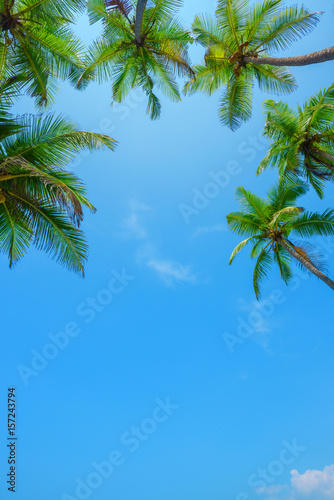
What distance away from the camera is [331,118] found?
13461 millimetres

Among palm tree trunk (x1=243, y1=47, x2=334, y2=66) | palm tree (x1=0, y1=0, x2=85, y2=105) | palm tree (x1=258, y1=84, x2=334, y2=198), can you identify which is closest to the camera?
palm tree trunk (x1=243, y1=47, x2=334, y2=66)

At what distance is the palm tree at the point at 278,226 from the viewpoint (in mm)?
14789

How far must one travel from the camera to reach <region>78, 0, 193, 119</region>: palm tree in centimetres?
1140

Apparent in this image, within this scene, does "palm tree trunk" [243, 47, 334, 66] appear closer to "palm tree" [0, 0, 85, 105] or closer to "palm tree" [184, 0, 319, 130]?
"palm tree" [184, 0, 319, 130]

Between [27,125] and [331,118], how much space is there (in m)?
11.5

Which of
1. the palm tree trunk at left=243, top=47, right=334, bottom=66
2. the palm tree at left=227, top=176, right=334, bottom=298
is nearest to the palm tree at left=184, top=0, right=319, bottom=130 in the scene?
the palm tree trunk at left=243, top=47, right=334, bottom=66

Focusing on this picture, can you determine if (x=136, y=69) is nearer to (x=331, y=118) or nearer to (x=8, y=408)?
(x=331, y=118)

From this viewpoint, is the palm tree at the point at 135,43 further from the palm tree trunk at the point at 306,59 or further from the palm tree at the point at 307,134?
the palm tree at the point at 307,134

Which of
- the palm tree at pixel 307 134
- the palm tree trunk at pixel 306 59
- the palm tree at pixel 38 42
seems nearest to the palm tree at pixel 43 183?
the palm tree at pixel 38 42

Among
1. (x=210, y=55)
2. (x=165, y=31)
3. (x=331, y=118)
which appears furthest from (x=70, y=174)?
(x=331, y=118)

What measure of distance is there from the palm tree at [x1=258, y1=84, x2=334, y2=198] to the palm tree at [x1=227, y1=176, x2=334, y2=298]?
1026mm

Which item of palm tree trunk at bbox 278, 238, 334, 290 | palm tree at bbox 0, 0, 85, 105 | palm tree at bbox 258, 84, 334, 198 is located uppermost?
palm tree at bbox 0, 0, 85, 105

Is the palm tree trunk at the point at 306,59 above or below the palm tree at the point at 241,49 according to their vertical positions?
below

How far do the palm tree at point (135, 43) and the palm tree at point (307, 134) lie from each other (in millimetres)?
4782
